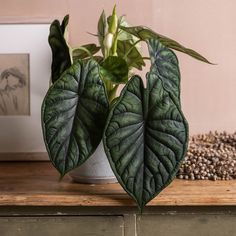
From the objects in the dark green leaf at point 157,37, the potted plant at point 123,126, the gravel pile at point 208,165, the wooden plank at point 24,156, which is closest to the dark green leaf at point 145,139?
the potted plant at point 123,126

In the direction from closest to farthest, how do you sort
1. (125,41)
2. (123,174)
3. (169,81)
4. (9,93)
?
(123,174)
(169,81)
(125,41)
(9,93)

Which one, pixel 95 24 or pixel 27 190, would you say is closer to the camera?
pixel 27 190

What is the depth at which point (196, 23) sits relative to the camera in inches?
53.7

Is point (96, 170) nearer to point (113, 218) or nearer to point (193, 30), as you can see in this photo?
point (113, 218)

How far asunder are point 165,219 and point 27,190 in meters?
0.27

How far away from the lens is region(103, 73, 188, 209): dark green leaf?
90 centimetres

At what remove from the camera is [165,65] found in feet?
3.27

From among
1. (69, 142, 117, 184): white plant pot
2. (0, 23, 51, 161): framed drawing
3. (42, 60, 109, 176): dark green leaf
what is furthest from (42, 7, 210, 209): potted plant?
(0, 23, 51, 161): framed drawing

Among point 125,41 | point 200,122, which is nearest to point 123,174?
point 125,41

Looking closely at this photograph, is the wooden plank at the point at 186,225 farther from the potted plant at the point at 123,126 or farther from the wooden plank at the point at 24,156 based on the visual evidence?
the wooden plank at the point at 24,156

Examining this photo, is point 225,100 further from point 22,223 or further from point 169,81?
point 22,223

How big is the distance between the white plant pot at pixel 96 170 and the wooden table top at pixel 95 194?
0.06 feet

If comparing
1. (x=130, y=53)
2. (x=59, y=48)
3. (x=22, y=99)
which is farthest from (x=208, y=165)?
(x=22, y=99)

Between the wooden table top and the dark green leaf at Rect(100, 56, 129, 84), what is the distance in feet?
0.72
